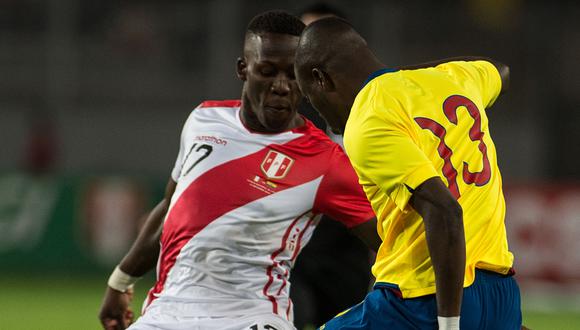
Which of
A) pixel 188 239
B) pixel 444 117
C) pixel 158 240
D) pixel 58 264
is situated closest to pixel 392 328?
pixel 444 117

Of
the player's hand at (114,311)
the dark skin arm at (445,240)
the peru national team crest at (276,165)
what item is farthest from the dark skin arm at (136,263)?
the dark skin arm at (445,240)

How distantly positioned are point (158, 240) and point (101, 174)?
11.2 meters

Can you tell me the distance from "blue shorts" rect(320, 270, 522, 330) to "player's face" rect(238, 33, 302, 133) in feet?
3.89

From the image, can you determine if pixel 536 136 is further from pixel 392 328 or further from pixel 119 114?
pixel 392 328

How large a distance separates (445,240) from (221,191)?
1589mm

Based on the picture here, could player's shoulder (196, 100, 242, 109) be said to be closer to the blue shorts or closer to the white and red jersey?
the white and red jersey

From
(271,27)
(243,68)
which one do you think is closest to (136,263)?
(243,68)

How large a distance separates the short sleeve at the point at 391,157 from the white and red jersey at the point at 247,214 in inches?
41.1

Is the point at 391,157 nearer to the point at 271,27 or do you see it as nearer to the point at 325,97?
the point at 325,97

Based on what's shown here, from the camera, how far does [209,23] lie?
58.6ft

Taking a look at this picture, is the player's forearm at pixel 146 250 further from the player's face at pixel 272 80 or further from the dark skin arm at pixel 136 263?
the player's face at pixel 272 80

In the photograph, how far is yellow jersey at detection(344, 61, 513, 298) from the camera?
12.3 ft

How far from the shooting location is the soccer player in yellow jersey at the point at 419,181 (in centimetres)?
367

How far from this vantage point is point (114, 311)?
5242mm
